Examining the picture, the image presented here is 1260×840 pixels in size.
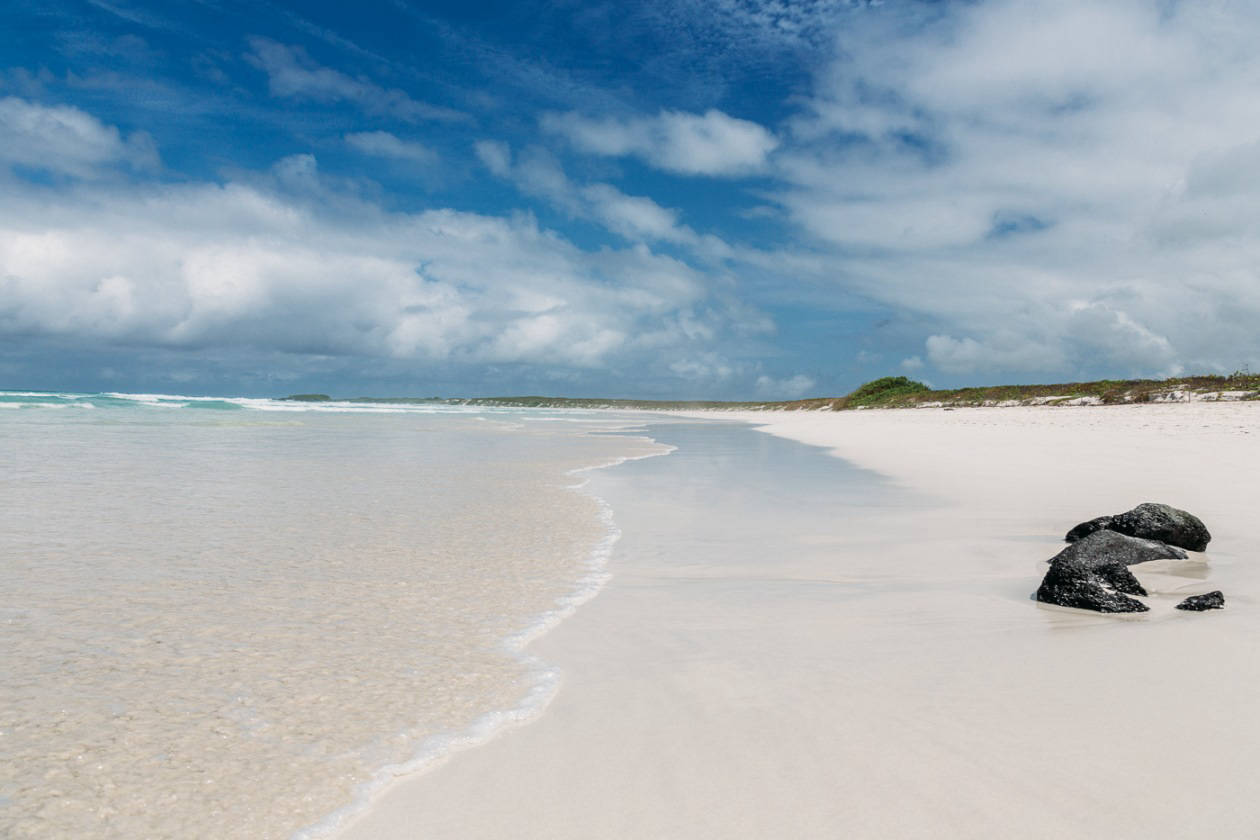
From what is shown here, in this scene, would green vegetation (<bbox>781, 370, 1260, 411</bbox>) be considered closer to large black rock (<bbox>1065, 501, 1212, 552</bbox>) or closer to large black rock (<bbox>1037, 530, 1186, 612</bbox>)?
large black rock (<bbox>1065, 501, 1212, 552</bbox>)

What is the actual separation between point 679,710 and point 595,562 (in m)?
3.21

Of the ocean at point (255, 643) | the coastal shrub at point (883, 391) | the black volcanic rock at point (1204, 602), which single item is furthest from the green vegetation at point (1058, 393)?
the ocean at point (255, 643)

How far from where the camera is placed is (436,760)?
3.04 m

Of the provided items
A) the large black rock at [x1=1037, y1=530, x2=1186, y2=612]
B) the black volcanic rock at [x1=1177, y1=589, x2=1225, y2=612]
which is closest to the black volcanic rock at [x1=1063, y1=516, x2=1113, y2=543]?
the large black rock at [x1=1037, y1=530, x2=1186, y2=612]

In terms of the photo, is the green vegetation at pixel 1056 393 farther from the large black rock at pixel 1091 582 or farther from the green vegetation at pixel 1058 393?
the large black rock at pixel 1091 582

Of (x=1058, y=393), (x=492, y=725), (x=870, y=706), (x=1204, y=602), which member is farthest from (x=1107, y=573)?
(x=1058, y=393)

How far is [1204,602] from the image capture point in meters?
4.85

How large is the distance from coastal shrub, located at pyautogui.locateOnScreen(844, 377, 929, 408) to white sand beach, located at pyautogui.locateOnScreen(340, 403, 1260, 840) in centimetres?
6009

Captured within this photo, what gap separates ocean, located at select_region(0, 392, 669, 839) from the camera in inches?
109

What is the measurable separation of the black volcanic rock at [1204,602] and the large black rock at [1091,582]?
0.25 meters

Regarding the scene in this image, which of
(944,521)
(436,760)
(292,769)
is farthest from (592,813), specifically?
(944,521)

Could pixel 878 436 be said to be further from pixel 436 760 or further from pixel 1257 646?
pixel 436 760

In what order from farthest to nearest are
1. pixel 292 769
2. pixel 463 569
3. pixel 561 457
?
1. pixel 561 457
2. pixel 463 569
3. pixel 292 769

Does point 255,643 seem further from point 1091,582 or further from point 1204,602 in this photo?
point 1204,602
